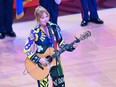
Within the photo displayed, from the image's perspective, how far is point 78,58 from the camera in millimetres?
5148

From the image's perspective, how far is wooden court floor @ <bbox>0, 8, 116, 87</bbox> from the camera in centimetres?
456

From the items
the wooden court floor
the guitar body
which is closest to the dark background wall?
the wooden court floor

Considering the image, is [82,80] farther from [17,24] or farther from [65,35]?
[17,24]

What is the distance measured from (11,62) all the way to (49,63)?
185 cm

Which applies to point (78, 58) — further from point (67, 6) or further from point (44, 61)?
point (67, 6)

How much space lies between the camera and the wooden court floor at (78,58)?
4559 mm

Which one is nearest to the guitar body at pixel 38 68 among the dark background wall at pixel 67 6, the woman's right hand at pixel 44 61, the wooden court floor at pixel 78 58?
the woman's right hand at pixel 44 61

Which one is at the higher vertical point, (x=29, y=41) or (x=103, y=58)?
(x=29, y=41)

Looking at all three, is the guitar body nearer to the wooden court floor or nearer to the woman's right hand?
the woman's right hand

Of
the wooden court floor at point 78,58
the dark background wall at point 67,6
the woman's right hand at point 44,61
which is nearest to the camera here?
the woman's right hand at point 44,61

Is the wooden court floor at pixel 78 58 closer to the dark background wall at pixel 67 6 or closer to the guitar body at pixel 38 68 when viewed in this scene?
the dark background wall at pixel 67 6

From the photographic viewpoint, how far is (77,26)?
6.34 m

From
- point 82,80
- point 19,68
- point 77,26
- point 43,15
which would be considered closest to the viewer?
point 43,15

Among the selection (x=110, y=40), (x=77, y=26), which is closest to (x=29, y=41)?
(x=110, y=40)
